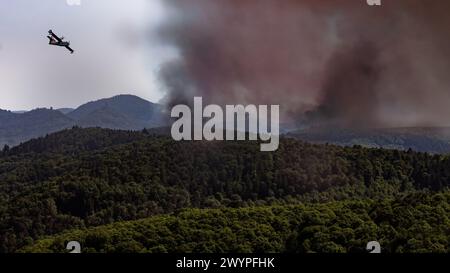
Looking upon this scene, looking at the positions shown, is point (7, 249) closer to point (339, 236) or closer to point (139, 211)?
point (139, 211)

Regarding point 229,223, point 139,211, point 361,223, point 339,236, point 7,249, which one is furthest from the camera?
point 139,211

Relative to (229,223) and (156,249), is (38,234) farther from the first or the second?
(156,249)
